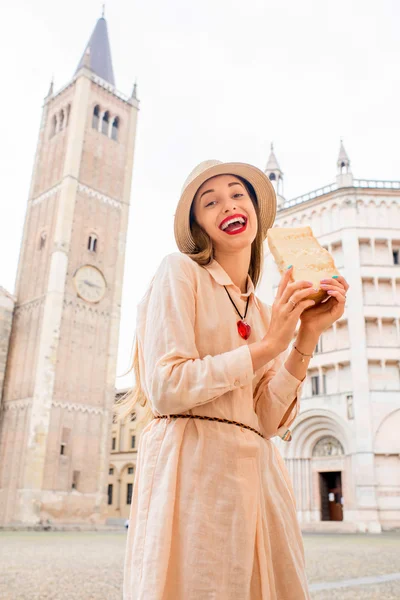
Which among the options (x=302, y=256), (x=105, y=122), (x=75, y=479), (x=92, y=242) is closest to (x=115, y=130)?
(x=105, y=122)

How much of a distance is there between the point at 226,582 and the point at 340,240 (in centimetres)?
2899

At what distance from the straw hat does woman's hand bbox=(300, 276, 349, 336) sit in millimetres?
525

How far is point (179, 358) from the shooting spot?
1383 millimetres

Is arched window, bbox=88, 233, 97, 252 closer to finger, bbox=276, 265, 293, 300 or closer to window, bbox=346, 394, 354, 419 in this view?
window, bbox=346, 394, 354, 419

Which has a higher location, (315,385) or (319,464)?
(315,385)

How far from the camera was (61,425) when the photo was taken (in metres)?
27.4

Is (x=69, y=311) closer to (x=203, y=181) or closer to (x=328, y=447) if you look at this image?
(x=328, y=447)

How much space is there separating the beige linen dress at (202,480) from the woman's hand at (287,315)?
0.09 metres

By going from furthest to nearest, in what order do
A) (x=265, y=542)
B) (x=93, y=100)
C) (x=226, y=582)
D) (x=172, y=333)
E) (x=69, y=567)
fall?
(x=93, y=100), (x=69, y=567), (x=172, y=333), (x=265, y=542), (x=226, y=582)

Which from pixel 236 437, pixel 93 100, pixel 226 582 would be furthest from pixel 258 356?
pixel 93 100

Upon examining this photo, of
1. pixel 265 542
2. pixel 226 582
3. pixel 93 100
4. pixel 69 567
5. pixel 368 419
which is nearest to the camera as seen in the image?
pixel 226 582

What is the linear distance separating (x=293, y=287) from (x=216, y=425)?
1.41ft

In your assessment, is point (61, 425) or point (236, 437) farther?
point (61, 425)

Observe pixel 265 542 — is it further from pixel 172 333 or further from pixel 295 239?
pixel 295 239
